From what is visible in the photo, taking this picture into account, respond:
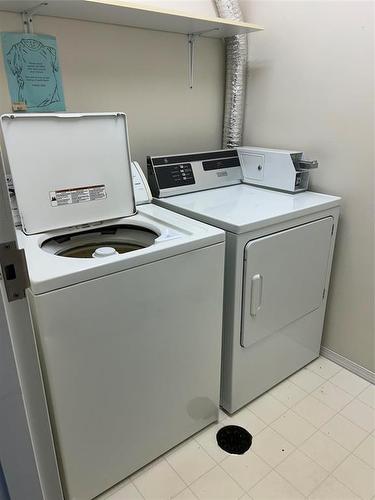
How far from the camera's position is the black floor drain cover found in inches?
69.8

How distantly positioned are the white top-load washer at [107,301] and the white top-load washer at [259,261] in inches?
4.0

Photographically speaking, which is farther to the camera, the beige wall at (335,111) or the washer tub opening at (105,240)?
the beige wall at (335,111)

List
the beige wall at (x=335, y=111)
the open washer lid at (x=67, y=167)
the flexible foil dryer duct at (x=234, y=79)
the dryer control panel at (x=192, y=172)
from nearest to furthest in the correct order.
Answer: the open washer lid at (x=67, y=167) → the beige wall at (x=335, y=111) → the dryer control panel at (x=192, y=172) → the flexible foil dryer duct at (x=234, y=79)

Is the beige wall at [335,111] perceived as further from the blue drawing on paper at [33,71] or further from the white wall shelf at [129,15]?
the blue drawing on paper at [33,71]

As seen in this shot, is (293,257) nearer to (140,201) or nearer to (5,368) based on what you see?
(140,201)

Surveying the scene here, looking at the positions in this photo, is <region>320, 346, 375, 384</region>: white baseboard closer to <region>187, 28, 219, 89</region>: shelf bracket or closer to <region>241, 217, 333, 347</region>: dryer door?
<region>241, 217, 333, 347</region>: dryer door

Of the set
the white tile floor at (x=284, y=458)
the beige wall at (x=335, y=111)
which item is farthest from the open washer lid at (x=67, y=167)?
the white tile floor at (x=284, y=458)

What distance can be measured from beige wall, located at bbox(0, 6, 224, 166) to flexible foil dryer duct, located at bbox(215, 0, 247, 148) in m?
0.08

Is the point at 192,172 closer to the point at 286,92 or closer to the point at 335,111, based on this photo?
the point at 286,92

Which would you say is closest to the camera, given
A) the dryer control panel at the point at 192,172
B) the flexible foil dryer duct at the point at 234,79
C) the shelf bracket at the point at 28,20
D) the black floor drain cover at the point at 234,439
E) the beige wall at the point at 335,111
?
the shelf bracket at the point at 28,20

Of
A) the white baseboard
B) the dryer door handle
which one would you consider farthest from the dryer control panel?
the white baseboard

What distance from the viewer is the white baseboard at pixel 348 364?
2.19 m

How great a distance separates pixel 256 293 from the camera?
176 cm

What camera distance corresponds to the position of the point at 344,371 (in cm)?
228
